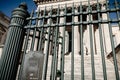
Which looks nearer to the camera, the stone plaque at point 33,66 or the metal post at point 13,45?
the stone plaque at point 33,66

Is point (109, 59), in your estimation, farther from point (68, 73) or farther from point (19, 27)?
point (19, 27)

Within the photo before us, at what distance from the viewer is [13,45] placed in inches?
Answer: 135

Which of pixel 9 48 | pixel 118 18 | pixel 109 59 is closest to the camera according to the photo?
pixel 118 18

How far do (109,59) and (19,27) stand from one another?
9.87 meters

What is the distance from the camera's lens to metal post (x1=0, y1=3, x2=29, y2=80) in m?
3.16

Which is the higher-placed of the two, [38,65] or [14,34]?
[14,34]

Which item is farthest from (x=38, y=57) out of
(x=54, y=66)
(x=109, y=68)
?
(x=109, y=68)

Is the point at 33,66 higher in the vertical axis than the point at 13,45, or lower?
lower

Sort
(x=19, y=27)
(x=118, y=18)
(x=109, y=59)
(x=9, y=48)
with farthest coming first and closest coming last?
(x=109, y=59) → (x=19, y=27) → (x=9, y=48) → (x=118, y=18)

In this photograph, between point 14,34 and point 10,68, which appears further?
point 14,34

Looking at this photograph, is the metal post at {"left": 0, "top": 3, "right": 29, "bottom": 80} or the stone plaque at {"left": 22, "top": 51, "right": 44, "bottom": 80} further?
the metal post at {"left": 0, "top": 3, "right": 29, "bottom": 80}

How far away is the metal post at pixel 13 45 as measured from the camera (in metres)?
3.16

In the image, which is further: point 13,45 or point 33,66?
point 13,45

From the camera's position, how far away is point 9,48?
3.38 meters
